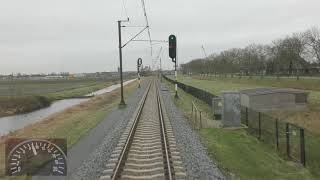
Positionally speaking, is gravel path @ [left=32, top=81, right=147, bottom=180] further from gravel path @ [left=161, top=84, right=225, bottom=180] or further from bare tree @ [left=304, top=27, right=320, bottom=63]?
bare tree @ [left=304, top=27, right=320, bottom=63]

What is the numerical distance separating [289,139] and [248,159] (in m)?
4.36

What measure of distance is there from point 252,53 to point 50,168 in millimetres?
109807

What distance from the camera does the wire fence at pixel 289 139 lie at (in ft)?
56.7

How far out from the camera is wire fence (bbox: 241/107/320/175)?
1727 cm

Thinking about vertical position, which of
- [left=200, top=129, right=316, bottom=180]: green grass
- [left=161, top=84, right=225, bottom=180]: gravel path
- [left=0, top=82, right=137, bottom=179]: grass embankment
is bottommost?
[left=0, top=82, right=137, bottom=179]: grass embankment

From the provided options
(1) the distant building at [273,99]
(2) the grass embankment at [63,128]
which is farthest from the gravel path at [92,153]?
(1) the distant building at [273,99]

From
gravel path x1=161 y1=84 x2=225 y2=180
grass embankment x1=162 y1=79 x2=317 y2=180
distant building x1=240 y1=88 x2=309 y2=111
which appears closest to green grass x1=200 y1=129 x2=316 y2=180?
grass embankment x1=162 y1=79 x2=317 y2=180

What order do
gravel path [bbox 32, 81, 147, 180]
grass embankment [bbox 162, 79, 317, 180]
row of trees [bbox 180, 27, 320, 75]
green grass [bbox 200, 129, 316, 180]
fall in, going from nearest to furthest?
1. gravel path [bbox 32, 81, 147, 180]
2. grass embankment [bbox 162, 79, 317, 180]
3. green grass [bbox 200, 129, 316, 180]
4. row of trees [bbox 180, 27, 320, 75]

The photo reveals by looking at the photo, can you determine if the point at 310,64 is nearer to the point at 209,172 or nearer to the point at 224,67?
the point at 224,67

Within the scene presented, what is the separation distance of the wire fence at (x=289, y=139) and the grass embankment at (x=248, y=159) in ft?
2.13

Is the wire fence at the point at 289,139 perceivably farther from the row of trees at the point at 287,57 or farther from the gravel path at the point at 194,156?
the row of trees at the point at 287,57

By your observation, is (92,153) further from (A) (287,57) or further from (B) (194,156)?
(A) (287,57)

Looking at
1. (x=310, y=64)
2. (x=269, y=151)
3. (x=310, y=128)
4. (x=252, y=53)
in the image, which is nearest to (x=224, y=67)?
(x=252, y=53)

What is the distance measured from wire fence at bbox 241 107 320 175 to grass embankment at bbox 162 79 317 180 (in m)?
0.65
